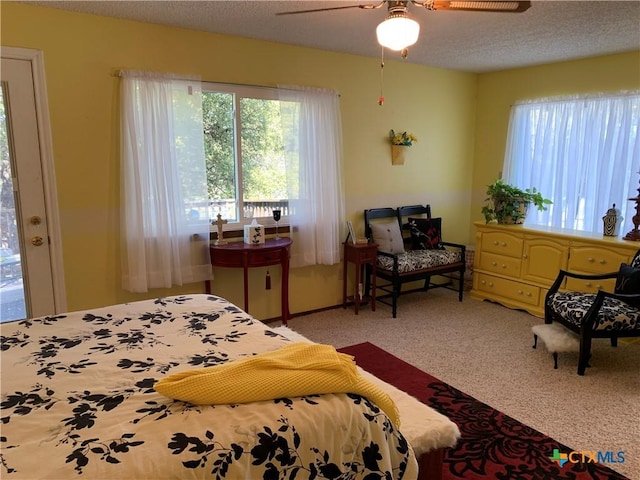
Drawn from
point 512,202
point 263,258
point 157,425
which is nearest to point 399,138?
point 512,202

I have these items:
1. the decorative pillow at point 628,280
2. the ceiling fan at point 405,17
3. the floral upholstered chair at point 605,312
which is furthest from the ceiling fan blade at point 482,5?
the decorative pillow at point 628,280

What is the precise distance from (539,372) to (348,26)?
2967mm

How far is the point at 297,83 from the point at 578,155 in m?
2.93

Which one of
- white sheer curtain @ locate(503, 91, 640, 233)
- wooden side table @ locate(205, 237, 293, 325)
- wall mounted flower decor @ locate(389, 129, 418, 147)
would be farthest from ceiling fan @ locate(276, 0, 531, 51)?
white sheer curtain @ locate(503, 91, 640, 233)

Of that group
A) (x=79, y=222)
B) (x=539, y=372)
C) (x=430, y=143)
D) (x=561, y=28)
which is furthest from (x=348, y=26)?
(x=539, y=372)

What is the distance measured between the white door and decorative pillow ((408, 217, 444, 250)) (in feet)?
11.3

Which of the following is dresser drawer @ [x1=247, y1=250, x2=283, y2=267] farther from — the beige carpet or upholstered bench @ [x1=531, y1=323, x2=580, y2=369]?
upholstered bench @ [x1=531, y1=323, x2=580, y2=369]

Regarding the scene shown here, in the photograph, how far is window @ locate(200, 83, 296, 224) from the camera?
12.4 feet

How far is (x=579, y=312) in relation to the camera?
125 inches

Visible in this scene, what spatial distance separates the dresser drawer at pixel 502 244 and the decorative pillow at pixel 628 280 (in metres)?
1.15

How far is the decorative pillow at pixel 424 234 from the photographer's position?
16.1 ft

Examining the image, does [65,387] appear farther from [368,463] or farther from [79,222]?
[79,222]

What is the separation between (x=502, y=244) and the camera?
4637 mm

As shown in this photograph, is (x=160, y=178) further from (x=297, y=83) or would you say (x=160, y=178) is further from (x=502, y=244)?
(x=502, y=244)
